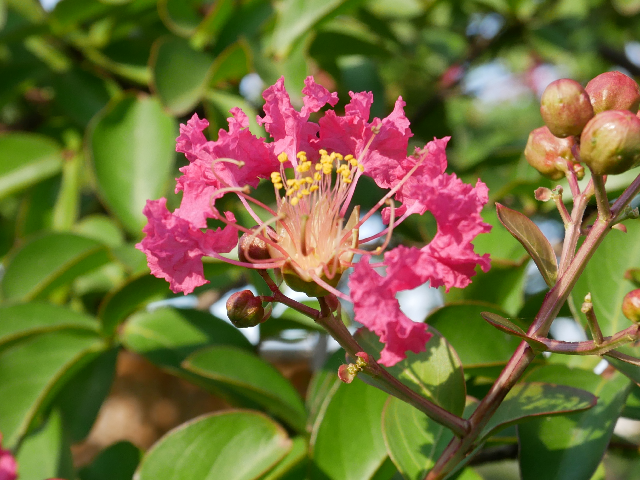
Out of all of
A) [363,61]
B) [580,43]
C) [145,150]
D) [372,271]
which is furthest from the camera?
[580,43]

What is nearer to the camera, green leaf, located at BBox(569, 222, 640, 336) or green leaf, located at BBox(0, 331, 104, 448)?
green leaf, located at BBox(569, 222, 640, 336)

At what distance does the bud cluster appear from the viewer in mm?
779

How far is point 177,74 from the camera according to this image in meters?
1.72

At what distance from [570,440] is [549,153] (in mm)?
475

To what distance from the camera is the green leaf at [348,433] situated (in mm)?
1155

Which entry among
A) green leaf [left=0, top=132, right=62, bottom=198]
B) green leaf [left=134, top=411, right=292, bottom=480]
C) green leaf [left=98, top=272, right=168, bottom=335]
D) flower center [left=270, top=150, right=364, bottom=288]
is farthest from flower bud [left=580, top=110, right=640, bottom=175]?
green leaf [left=0, top=132, right=62, bottom=198]

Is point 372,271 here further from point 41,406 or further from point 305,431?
point 41,406

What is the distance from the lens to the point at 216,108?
174 centimetres

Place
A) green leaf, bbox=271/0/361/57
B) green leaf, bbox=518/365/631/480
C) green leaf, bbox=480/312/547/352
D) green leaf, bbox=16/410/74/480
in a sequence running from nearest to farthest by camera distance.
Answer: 1. green leaf, bbox=480/312/547/352
2. green leaf, bbox=518/365/631/480
3. green leaf, bbox=16/410/74/480
4. green leaf, bbox=271/0/361/57

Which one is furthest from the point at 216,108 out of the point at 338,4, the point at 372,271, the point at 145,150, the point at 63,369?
the point at 372,271

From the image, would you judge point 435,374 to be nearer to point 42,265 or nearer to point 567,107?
point 567,107

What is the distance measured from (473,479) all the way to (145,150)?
4.03 ft

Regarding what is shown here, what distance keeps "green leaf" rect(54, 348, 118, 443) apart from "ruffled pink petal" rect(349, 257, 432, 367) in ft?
3.32

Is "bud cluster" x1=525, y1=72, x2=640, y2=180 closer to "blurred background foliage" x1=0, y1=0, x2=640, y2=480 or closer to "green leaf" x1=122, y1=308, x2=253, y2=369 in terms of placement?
"blurred background foliage" x1=0, y1=0, x2=640, y2=480
